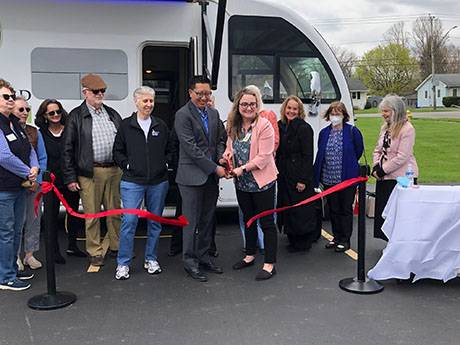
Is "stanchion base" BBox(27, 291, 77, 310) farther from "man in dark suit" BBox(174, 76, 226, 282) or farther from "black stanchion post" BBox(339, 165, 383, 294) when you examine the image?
"black stanchion post" BBox(339, 165, 383, 294)

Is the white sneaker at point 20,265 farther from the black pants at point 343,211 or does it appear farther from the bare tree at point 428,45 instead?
the bare tree at point 428,45

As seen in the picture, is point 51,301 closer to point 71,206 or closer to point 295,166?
point 71,206

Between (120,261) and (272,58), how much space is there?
125 inches

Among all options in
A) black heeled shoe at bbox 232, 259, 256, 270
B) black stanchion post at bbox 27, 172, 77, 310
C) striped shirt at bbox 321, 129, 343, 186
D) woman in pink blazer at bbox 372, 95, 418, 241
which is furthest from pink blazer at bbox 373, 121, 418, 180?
black stanchion post at bbox 27, 172, 77, 310

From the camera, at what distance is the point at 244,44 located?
6.39 metres

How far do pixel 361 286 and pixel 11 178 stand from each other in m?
3.18

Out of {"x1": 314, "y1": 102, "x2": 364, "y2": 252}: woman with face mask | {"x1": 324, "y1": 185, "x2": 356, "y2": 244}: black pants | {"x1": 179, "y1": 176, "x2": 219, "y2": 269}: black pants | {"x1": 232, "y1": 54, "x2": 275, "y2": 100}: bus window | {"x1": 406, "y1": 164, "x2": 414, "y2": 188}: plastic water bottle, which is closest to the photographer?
{"x1": 406, "y1": 164, "x2": 414, "y2": 188}: plastic water bottle

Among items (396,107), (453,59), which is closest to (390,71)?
(453,59)

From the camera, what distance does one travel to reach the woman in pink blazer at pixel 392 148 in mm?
5168

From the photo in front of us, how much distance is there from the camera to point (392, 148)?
17.2 feet

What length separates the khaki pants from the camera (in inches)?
200

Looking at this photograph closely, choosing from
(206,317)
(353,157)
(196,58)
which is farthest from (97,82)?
(353,157)

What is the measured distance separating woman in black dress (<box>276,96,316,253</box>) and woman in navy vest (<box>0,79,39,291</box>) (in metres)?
2.53

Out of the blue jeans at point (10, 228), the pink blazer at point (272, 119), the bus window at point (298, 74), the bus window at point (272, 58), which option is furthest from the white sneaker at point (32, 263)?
the bus window at point (298, 74)
